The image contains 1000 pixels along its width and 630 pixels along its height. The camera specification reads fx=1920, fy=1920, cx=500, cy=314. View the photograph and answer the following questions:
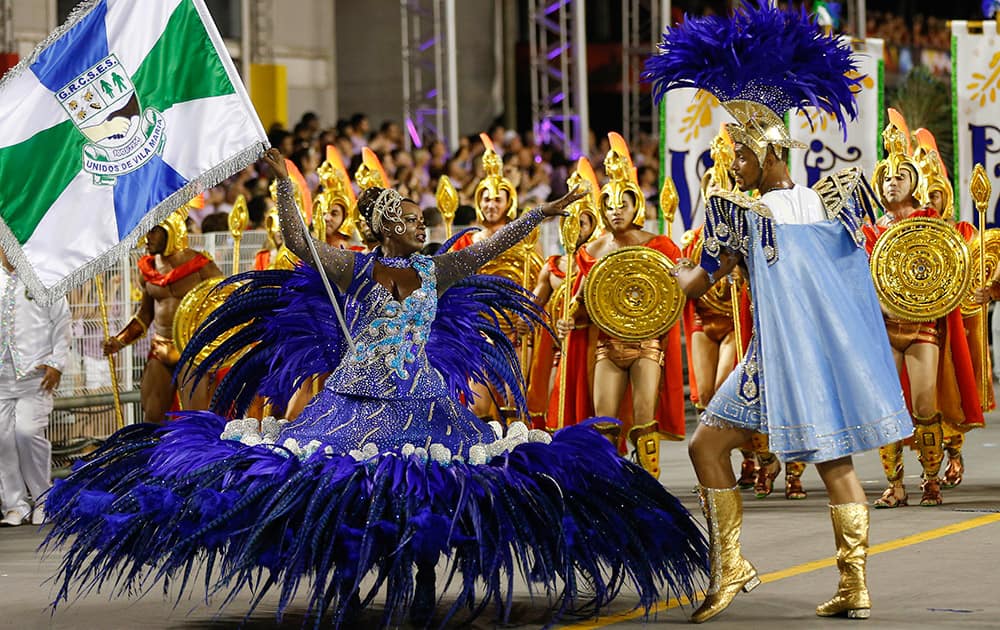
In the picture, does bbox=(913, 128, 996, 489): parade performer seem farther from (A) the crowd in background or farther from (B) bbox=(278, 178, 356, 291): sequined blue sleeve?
(A) the crowd in background

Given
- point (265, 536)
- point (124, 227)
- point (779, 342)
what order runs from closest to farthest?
1. point (265, 536)
2. point (779, 342)
3. point (124, 227)

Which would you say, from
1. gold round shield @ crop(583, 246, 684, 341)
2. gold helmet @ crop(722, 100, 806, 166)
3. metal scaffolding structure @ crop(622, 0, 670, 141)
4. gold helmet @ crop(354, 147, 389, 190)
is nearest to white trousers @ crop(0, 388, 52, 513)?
gold helmet @ crop(354, 147, 389, 190)

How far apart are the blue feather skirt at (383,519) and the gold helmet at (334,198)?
4868mm

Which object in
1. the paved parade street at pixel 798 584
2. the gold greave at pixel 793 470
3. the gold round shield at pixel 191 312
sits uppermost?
the gold round shield at pixel 191 312

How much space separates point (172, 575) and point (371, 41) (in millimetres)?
18109

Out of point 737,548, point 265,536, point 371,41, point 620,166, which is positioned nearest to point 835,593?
point 737,548

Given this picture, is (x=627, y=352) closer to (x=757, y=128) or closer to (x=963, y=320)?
(x=963, y=320)

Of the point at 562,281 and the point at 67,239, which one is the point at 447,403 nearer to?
the point at 67,239

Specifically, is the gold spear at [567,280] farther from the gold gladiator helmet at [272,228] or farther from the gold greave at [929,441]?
the gold gladiator helmet at [272,228]

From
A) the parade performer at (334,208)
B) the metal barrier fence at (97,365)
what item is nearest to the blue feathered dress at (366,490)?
the parade performer at (334,208)

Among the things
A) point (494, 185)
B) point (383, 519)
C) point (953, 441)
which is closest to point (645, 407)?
point (953, 441)

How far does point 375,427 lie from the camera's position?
6.59 m

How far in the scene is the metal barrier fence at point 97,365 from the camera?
40.3 feet

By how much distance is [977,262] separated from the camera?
35.0ft
